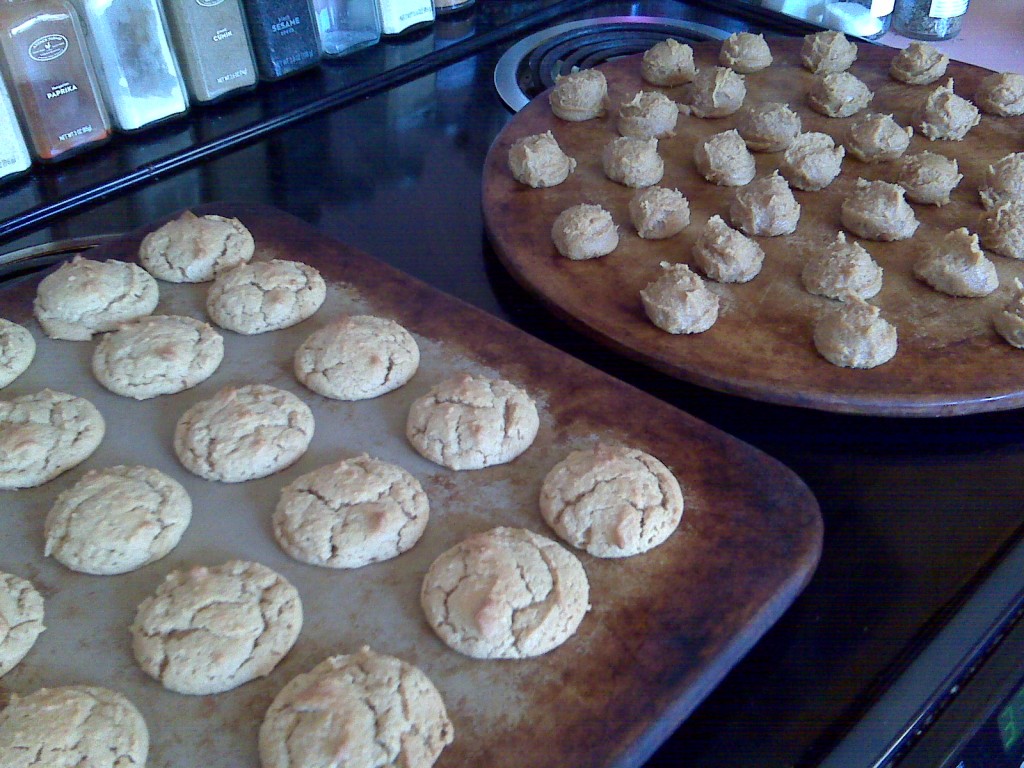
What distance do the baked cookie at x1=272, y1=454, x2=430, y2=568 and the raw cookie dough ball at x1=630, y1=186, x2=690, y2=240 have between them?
73 cm

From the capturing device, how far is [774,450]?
4.47 ft

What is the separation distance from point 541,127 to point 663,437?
3.21 ft

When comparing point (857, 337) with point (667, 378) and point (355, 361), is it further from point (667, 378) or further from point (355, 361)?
point (355, 361)

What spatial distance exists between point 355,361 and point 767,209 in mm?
860

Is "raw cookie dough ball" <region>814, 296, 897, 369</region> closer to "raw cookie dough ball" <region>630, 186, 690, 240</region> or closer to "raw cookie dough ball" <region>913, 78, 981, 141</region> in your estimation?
"raw cookie dough ball" <region>630, 186, 690, 240</region>

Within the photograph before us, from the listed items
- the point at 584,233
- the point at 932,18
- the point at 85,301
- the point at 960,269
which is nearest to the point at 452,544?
the point at 584,233

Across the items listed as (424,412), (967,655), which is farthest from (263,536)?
(967,655)

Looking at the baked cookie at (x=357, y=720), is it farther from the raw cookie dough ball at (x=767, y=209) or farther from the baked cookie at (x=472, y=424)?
the raw cookie dough ball at (x=767, y=209)

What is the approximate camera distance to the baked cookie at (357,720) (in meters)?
0.92

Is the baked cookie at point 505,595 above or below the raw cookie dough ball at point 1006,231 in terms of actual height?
below

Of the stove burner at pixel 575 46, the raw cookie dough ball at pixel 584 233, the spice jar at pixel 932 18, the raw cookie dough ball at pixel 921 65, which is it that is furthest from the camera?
the spice jar at pixel 932 18

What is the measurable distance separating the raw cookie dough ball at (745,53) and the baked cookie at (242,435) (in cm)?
147

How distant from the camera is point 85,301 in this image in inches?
57.9

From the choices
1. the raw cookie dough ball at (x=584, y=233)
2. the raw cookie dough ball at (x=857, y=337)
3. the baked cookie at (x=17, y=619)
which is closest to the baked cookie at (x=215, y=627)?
the baked cookie at (x=17, y=619)
